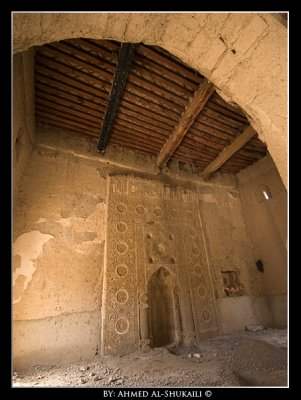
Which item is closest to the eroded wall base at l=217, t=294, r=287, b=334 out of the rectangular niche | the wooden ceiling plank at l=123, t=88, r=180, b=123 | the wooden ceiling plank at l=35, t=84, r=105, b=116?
the rectangular niche

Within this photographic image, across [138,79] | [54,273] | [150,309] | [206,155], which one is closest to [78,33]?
[138,79]

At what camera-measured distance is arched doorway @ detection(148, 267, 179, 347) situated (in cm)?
494

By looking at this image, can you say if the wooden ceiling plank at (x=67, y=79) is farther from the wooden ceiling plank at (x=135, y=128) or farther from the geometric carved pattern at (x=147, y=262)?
the geometric carved pattern at (x=147, y=262)

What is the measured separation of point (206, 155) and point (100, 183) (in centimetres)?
352

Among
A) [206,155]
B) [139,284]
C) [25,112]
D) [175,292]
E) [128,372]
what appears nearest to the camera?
[128,372]

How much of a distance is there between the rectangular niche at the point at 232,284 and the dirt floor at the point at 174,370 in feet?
6.25

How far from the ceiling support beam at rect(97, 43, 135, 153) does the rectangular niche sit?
497 cm

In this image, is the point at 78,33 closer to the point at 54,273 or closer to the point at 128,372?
the point at 54,273

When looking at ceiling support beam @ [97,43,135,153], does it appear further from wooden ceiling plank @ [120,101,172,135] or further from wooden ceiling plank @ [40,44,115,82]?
wooden ceiling plank @ [120,101,172,135]

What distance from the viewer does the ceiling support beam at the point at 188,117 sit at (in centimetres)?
442

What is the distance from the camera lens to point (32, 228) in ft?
14.2

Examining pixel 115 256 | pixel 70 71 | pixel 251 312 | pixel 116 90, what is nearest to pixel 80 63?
pixel 70 71

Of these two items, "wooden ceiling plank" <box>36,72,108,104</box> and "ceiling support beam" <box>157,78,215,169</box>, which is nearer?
"wooden ceiling plank" <box>36,72,108,104</box>

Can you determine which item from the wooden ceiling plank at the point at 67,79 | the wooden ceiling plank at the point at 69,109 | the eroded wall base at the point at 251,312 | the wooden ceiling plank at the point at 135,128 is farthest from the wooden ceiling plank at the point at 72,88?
the eroded wall base at the point at 251,312
